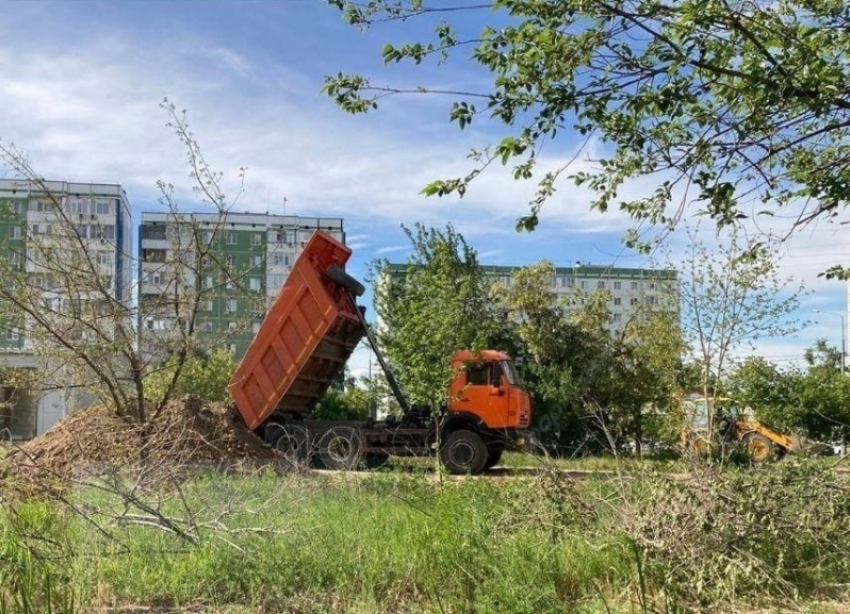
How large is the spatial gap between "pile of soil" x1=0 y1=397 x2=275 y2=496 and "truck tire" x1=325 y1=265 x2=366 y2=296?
3579 mm

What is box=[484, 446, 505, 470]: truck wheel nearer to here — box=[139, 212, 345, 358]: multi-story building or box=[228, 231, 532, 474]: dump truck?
box=[228, 231, 532, 474]: dump truck

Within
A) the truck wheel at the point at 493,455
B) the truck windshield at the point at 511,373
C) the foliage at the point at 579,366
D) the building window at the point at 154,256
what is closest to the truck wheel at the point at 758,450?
the foliage at the point at 579,366

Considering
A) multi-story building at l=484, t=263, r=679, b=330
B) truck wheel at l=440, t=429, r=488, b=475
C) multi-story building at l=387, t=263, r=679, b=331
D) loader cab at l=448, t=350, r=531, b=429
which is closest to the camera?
multi-story building at l=387, t=263, r=679, b=331

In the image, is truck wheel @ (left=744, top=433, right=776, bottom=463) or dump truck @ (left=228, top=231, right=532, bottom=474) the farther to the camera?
dump truck @ (left=228, top=231, right=532, bottom=474)

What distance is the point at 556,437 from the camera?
2478 cm

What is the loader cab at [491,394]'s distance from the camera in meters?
17.0

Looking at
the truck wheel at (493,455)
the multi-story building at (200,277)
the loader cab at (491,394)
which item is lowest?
the truck wheel at (493,455)

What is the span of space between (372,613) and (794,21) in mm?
4445

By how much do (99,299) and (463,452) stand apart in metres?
8.07

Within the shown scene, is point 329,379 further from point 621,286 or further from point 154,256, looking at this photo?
point 621,286

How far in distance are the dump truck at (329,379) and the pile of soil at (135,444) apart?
87cm

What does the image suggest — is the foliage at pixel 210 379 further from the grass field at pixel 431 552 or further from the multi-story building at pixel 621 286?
Result: the grass field at pixel 431 552

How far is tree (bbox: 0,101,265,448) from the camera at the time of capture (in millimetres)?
11586

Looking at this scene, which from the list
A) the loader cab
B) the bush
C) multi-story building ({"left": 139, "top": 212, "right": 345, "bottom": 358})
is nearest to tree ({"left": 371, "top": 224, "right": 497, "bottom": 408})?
the loader cab
